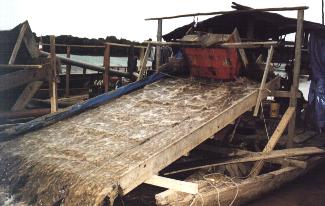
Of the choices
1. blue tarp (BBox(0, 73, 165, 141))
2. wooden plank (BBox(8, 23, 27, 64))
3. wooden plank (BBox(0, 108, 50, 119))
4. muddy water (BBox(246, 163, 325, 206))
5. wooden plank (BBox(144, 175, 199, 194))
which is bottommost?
muddy water (BBox(246, 163, 325, 206))

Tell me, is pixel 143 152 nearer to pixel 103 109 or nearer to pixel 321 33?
pixel 103 109

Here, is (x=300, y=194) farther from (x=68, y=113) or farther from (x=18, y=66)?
(x=18, y=66)

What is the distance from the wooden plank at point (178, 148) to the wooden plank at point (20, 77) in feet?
13.0

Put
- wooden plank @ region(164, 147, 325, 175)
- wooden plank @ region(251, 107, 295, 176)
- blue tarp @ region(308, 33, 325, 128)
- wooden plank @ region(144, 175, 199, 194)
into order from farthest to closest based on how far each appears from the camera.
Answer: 1. blue tarp @ region(308, 33, 325, 128)
2. wooden plank @ region(251, 107, 295, 176)
3. wooden plank @ region(164, 147, 325, 175)
4. wooden plank @ region(144, 175, 199, 194)

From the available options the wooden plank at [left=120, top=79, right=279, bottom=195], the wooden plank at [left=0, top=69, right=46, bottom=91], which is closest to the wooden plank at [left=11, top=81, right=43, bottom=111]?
the wooden plank at [left=0, top=69, right=46, bottom=91]

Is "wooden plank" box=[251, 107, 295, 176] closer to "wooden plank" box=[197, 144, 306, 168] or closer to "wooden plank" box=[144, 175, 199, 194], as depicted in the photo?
"wooden plank" box=[197, 144, 306, 168]

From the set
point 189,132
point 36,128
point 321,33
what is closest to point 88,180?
point 189,132

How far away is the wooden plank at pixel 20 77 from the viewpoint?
721cm

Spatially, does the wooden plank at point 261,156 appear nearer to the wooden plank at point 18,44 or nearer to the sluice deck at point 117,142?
the sluice deck at point 117,142

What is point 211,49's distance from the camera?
286 inches

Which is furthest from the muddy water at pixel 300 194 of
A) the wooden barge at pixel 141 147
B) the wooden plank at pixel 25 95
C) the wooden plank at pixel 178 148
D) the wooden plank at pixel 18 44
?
the wooden plank at pixel 18 44

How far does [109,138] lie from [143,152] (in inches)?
33.1

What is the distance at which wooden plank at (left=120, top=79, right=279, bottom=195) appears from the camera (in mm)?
4413

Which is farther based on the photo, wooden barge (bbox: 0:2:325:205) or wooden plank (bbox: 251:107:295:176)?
wooden plank (bbox: 251:107:295:176)
